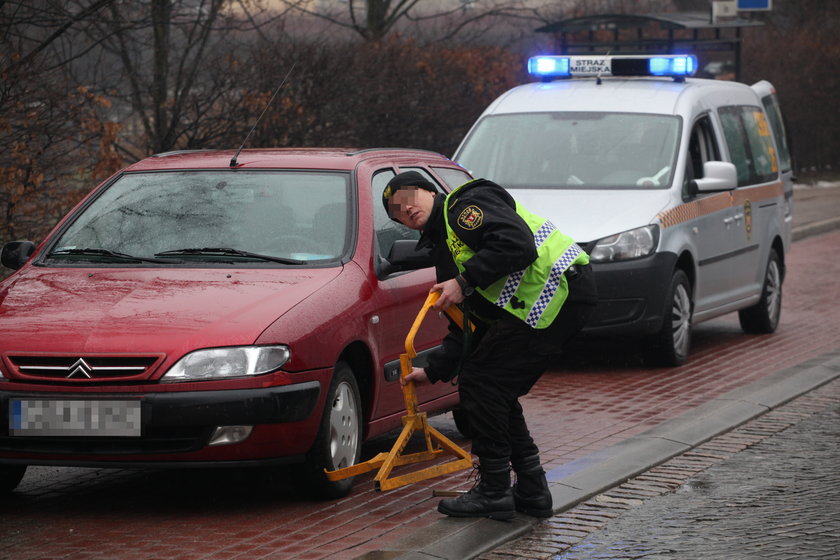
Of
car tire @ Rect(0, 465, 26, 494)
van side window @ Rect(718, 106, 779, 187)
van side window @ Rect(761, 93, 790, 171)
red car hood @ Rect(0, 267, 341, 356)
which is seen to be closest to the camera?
red car hood @ Rect(0, 267, 341, 356)

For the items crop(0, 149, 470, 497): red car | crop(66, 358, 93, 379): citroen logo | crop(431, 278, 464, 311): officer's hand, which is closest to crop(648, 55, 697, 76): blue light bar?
crop(0, 149, 470, 497): red car

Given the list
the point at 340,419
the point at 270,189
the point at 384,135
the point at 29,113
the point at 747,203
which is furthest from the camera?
the point at 384,135

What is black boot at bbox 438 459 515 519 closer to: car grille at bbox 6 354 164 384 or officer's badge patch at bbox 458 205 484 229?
officer's badge patch at bbox 458 205 484 229

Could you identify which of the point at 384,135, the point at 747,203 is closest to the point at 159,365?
the point at 747,203

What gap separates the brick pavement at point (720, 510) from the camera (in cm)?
568

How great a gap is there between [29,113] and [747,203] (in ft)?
18.9

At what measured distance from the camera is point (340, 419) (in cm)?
649

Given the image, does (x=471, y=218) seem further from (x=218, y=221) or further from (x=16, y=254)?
(x=16, y=254)

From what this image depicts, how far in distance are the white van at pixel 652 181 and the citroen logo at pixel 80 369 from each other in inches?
197

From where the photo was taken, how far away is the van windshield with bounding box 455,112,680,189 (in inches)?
441

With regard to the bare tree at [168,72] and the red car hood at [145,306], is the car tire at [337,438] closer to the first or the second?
the red car hood at [145,306]

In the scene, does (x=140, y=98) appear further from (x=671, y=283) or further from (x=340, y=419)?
(x=340, y=419)

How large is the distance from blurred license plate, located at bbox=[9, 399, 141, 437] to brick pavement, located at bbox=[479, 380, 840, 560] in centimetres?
151

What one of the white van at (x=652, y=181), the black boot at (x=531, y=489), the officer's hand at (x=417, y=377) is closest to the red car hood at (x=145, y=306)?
the officer's hand at (x=417, y=377)
